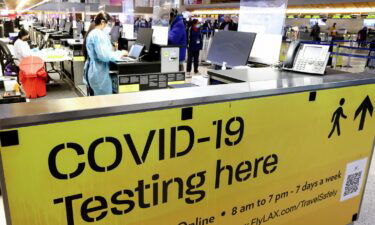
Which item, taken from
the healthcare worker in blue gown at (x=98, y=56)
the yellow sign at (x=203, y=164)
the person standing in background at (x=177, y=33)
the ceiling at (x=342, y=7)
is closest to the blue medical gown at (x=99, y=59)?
the healthcare worker in blue gown at (x=98, y=56)

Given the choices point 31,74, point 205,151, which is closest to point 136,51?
point 31,74

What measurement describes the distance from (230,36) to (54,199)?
7.17ft

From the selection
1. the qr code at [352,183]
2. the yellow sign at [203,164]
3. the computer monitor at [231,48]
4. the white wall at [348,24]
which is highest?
the white wall at [348,24]

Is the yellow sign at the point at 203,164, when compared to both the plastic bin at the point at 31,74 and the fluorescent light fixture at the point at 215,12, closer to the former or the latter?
the plastic bin at the point at 31,74

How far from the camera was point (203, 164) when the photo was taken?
4.51 ft

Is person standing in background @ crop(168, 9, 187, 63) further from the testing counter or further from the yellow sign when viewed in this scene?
the yellow sign

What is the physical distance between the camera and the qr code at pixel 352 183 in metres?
2.00

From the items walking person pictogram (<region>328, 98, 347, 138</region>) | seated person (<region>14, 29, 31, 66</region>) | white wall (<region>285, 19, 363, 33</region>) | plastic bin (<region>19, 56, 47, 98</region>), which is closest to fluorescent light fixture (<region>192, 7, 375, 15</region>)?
white wall (<region>285, 19, 363, 33</region>)

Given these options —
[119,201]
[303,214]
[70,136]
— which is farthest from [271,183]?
[70,136]

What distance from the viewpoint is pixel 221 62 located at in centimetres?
286

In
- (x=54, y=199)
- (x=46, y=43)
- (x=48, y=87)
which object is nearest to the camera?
(x=54, y=199)

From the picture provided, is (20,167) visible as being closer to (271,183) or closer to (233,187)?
(233,187)

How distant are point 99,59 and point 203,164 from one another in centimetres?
302

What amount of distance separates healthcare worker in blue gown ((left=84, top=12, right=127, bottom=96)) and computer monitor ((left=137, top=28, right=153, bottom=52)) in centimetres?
87
